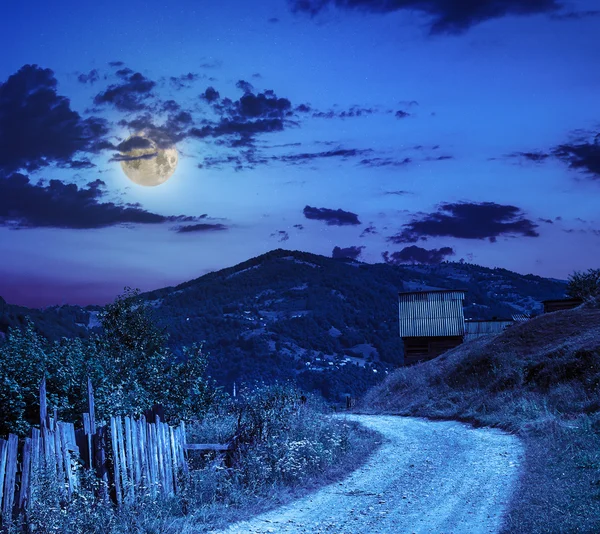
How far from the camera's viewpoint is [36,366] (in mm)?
16953

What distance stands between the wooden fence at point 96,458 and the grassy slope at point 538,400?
21.1 feet

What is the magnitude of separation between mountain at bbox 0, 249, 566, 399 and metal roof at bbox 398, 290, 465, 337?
18.3 feet

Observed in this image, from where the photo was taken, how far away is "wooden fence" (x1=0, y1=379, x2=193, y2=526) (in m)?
10.7

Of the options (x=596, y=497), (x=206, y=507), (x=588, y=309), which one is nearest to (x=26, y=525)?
(x=206, y=507)

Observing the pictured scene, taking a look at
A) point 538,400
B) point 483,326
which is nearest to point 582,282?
point 483,326

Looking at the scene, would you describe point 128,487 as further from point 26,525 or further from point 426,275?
point 426,275

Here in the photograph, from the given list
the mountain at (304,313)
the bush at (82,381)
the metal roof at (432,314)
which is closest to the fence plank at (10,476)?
the bush at (82,381)

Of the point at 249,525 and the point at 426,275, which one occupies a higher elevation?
the point at 426,275

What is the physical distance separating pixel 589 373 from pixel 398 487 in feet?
52.9

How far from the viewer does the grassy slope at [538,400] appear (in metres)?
11.9

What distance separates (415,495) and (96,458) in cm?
629

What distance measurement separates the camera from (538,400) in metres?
26.2

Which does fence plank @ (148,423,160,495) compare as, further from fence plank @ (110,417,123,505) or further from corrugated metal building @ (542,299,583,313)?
corrugated metal building @ (542,299,583,313)

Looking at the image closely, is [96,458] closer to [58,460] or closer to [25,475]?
[58,460]
